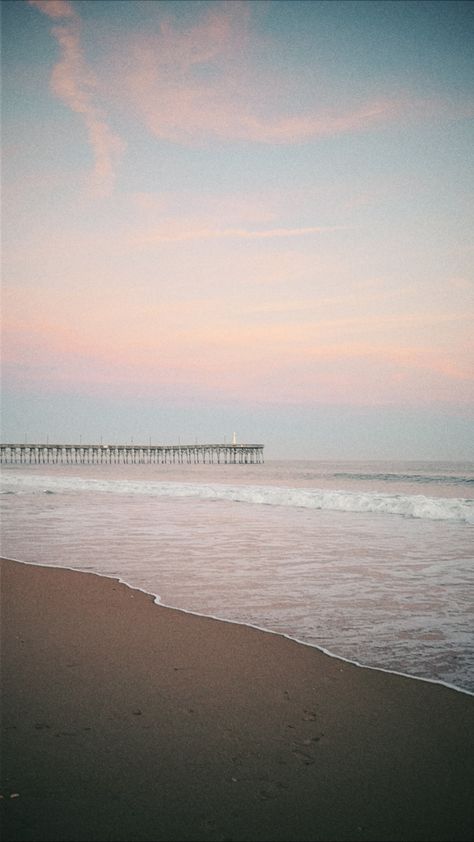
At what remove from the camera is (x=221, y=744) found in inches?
A: 117

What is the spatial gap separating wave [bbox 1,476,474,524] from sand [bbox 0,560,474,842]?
40.6 ft

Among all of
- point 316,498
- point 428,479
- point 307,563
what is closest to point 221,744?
point 307,563

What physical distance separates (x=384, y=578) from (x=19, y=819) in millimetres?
5960

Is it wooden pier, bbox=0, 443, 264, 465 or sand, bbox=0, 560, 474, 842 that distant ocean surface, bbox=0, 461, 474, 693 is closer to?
sand, bbox=0, 560, 474, 842

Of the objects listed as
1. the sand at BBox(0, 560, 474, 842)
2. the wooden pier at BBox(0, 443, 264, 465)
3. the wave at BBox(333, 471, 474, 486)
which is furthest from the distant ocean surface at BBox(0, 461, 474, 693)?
the wooden pier at BBox(0, 443, 264, 465)

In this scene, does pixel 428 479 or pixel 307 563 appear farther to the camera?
pixel 428 479

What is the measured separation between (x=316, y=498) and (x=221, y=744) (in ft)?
58.3

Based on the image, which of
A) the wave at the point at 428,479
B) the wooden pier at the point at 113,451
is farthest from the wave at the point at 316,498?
the wooden pier at the point at 113,451

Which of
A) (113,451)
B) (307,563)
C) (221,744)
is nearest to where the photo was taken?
(221,744)

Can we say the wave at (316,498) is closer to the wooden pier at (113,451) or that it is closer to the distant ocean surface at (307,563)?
the distant ocean surface at (307,563)

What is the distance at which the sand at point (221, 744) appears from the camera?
7.79 feet

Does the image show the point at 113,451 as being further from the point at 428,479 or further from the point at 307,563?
the point at 307,563

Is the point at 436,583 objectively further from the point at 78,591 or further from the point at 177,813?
the point at 177,813

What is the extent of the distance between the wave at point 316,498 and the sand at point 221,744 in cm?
1238
